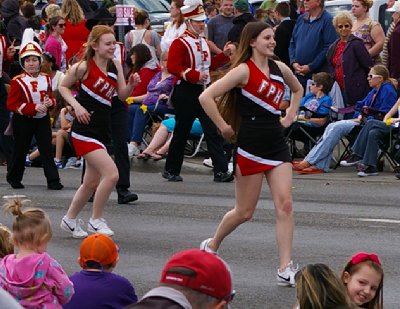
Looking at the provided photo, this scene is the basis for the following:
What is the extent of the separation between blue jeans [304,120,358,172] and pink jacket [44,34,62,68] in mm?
5626

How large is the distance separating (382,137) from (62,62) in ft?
22.1

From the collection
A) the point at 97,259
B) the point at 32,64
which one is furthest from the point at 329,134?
the point at 97,259

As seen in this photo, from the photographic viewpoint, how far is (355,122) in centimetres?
1603

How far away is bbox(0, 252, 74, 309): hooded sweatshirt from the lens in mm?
6836

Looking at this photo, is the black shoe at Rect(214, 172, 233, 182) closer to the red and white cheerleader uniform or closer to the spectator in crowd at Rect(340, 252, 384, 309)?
the red and white cheerleader uniform

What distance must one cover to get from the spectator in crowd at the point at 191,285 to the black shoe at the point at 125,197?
955 cm

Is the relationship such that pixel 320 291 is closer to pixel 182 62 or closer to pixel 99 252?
pixel 99 252

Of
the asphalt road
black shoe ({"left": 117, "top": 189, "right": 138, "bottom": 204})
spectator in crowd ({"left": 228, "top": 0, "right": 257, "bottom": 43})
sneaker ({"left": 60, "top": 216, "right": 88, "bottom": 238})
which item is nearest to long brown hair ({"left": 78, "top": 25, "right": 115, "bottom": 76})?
sneaker ({"left": 60, "top": 216, "right": 88, "bottom": 238})

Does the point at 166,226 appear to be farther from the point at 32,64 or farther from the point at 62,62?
the point at 62,62

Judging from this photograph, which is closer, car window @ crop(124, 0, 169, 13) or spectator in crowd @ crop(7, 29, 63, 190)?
spectator in crowd @ crop(7, 29, 63, 190)

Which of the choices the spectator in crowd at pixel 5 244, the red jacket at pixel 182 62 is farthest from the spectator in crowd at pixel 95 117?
the spectator in crowd at pixel 5 244

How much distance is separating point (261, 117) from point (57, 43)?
11.2 metres

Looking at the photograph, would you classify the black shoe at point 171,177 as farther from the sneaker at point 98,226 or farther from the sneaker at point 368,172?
the sneaker at point 98,226

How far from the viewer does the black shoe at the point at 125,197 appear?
44.8 ft
